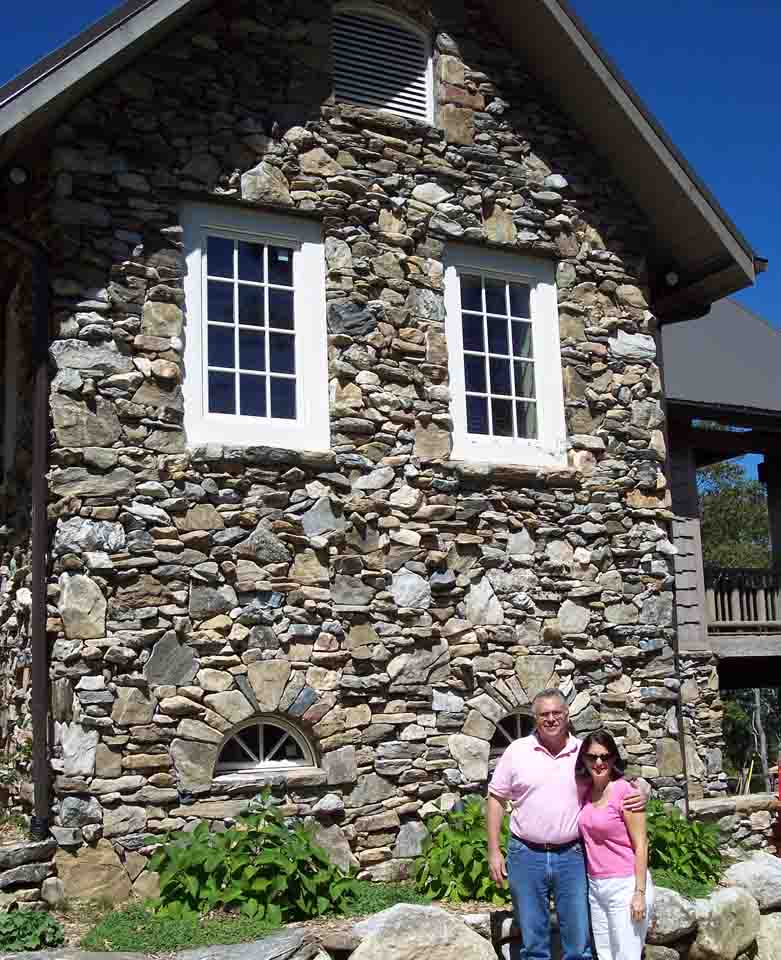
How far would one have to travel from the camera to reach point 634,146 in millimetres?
9852

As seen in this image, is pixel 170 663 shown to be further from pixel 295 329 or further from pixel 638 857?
pixel 638 857

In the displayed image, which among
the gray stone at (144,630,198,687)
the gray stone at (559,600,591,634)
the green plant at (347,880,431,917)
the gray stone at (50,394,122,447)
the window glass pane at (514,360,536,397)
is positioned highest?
the window glass pane at (514,360,536,397)

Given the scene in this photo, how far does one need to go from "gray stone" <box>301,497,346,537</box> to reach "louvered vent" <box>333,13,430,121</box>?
3.40 meters

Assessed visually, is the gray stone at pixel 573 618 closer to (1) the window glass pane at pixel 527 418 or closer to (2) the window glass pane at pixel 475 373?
(1) the window glass pane at pixel 527 418

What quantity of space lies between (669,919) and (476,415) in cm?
414

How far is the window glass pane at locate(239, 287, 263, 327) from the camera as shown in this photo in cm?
873

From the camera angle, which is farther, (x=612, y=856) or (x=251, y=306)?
(x=251, y=306)

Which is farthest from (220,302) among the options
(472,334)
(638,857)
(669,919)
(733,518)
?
(733,518)

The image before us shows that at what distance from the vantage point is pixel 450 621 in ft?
29.0

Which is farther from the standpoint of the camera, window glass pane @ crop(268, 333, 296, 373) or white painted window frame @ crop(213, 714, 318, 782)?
window glass pane @ crop(268, 333, 296, 373)

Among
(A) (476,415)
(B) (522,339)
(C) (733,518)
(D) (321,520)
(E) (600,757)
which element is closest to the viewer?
(E) (600,757)

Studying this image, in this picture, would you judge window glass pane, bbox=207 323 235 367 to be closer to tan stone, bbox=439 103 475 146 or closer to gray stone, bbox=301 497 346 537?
gray stone, bbox=301 497 346 537

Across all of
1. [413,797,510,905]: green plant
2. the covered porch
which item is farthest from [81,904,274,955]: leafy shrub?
the covered porch

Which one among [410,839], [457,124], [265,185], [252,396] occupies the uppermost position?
[457,124]
